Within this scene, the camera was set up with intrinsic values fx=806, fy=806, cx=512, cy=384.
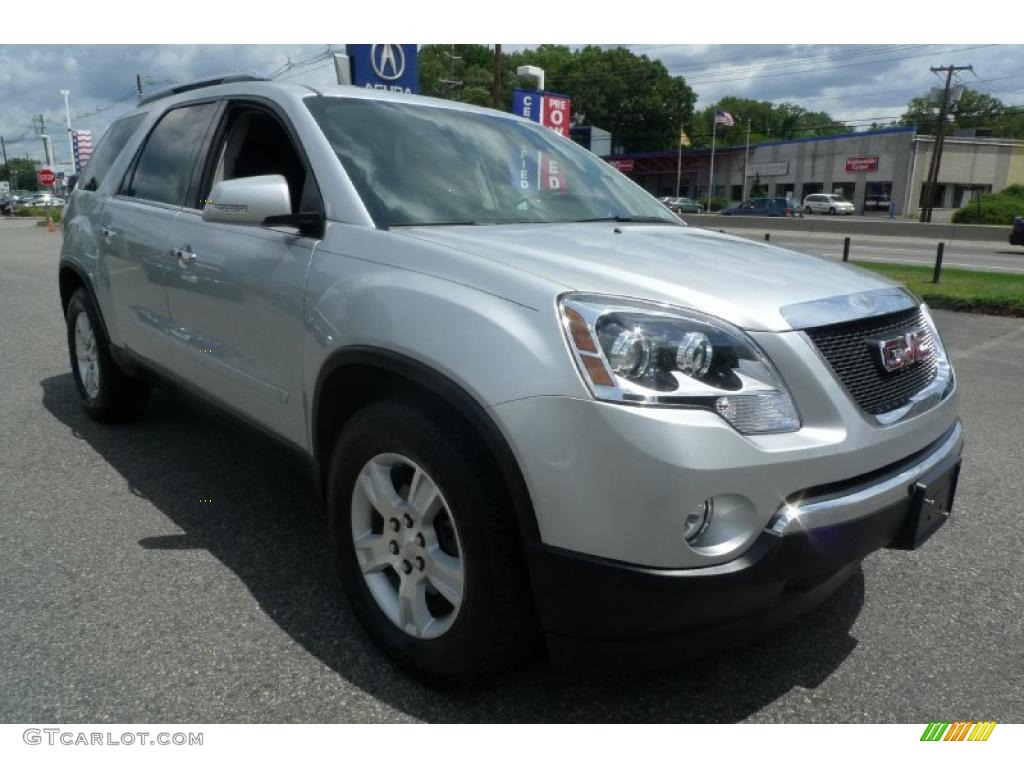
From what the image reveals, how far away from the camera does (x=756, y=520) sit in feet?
6.23

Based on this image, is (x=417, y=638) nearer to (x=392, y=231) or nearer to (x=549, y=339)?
(x=549, y=339)

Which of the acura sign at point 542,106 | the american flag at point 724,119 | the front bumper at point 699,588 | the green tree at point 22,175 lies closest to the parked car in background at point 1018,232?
the acura sign at point 542,106

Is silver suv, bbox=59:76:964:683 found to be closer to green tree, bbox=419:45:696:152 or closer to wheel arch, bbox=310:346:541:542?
wheel arch, bbox=310:346:541:542

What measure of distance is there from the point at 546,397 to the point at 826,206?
55406 mm

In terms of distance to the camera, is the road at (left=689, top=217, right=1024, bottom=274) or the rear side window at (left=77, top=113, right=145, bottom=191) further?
the road at (left=689, top=217, right=1024, bottom=274)

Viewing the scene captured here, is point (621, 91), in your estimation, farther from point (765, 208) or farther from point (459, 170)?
point (459, 170)

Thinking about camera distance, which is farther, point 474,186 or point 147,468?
point 147,468

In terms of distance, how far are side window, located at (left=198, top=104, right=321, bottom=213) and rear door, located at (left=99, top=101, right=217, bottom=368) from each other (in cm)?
18

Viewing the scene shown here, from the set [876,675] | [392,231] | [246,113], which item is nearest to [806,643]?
[876,675]

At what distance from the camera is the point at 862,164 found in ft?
189

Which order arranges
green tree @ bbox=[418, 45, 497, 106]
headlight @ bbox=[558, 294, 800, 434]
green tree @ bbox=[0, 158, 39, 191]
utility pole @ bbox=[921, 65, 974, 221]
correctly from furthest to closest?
green tree @ bbox=[0, 158, 39, 191] → green tree @ bbox=[418, 45, 497, 106] → utility pole @ bbox=[921, 65, 974, 221] → headlight @ bbox=[558, 294, 800, 434]

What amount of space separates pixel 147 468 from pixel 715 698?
313cm

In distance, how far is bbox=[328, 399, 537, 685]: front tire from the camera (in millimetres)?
2045

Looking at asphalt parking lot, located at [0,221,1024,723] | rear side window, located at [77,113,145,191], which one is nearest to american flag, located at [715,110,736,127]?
rear side window, located at [77,113,145,191]
